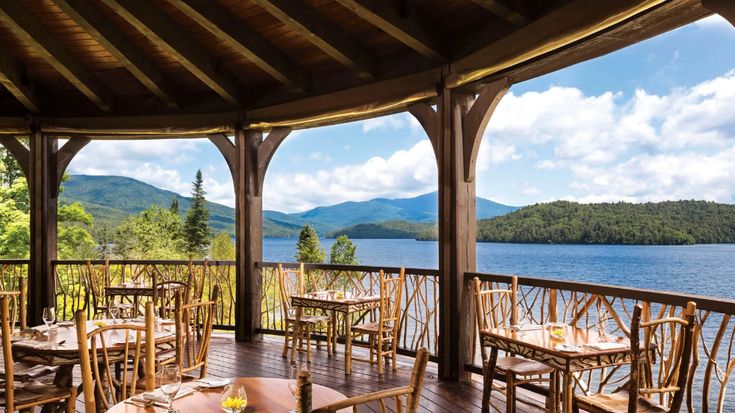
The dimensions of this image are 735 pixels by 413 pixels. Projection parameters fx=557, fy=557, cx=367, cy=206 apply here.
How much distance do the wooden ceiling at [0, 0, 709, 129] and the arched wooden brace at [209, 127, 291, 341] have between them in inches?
14.4

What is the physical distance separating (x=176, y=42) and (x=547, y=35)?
376cm

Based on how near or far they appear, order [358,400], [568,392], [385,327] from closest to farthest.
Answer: [358,400] → [568,392] → [385,327]

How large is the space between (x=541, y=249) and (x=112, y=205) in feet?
90.8

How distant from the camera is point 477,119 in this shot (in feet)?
17.1

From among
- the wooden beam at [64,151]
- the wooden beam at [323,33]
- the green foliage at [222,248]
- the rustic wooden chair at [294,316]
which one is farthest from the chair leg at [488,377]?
the green foliage at [222,248]

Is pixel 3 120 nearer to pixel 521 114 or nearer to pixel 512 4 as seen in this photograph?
pixel 512 4

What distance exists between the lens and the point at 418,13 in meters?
5.17

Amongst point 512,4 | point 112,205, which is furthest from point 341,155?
point 512,4

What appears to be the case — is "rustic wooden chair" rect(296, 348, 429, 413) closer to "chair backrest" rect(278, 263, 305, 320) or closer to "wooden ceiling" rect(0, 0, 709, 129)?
"wooden ceiling" rect(0, 0, 709, 129)

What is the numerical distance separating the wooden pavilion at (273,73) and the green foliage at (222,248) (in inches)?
1006

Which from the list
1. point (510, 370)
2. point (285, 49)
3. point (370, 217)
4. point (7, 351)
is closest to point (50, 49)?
point (285, 49)

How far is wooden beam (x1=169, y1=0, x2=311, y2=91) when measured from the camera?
518 cm

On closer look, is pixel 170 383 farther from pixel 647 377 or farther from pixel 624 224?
pixel 624 224

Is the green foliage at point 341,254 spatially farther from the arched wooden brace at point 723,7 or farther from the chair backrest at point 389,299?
the arched wooden brace at point 723,7
